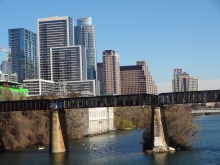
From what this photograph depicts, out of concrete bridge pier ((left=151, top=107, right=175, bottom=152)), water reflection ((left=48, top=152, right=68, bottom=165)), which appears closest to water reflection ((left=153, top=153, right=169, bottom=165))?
concrete bridge pier ((left=151, top=107, right=175, bottom=152))

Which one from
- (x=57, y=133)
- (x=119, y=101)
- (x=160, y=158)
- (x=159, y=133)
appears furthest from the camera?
(x=119, y=101)

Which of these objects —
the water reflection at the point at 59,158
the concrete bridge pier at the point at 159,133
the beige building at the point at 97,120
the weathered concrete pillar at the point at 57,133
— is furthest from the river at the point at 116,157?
the beige building at the point at 97,120

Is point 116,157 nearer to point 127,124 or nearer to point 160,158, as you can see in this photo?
point 160,158

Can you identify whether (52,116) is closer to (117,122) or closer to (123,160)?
(123,160)

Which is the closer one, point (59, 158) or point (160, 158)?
point (160, 158)

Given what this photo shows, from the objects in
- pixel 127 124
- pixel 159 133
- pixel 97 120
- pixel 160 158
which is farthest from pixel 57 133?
pixel 127 124

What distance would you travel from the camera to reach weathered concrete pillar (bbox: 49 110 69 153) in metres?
81.2

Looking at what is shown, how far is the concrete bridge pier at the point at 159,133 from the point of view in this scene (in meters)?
75.8

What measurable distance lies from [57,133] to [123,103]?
12.4 m

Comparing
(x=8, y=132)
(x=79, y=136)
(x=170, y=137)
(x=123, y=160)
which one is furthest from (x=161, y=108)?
(x=79, y=136)

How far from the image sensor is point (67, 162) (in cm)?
6944

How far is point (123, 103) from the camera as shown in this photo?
83.5 meters

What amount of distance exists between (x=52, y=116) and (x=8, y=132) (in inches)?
663

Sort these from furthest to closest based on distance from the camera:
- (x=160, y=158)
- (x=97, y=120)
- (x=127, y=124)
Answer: (x=127, y=124) < (x=97, y=120) < (x=160, y=158)
